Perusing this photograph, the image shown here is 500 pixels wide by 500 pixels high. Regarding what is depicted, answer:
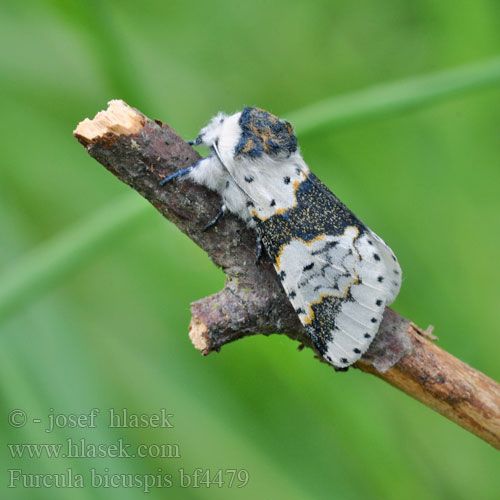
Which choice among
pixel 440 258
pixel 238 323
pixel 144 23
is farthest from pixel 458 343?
pixel 144 23

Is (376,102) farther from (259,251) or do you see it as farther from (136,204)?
(259,251)

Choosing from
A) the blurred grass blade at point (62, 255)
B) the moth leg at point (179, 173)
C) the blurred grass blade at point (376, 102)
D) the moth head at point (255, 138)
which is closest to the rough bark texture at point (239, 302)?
the moth leg at point (179, 173)

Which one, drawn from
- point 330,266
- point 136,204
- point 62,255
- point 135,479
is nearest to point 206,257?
point 136,204

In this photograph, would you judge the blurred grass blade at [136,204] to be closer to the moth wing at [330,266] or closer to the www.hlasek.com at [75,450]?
the www.hlasek.com at [75,450]

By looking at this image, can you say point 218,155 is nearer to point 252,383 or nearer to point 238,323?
point 238,323

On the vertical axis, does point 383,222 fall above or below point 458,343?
above

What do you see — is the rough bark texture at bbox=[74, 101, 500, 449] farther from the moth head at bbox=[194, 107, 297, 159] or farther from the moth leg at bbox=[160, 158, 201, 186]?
the moth head at bbox=[194, 107, 297, 159]
